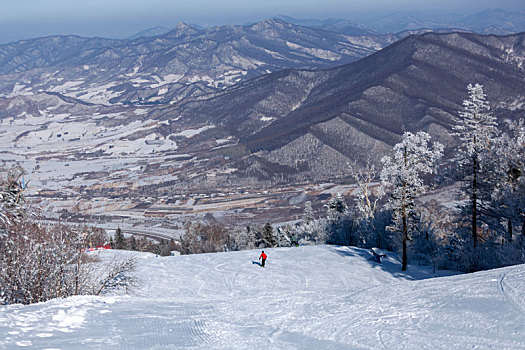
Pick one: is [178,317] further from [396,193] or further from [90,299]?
[396,193]

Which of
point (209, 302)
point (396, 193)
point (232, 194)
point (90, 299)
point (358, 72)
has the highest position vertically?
point (358, 72)

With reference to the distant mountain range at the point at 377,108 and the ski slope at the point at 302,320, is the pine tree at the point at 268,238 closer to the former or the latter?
the ski slope at the point at 302,320

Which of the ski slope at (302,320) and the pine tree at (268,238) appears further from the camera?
the pine tree at (268,238)

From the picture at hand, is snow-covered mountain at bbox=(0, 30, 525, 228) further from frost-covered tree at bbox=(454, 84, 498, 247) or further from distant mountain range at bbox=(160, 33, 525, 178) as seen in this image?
frost-covered tree at bbox=(454, 84, 498, 247)

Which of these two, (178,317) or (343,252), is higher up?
(178,317)

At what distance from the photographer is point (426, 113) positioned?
139125 millimetres

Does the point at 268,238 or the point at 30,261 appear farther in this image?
the point at 268,238

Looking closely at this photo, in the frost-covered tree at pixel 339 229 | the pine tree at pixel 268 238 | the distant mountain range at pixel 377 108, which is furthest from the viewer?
the distant mountain range at pixel 377 108

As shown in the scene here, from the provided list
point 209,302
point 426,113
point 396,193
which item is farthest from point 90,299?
point 426,113

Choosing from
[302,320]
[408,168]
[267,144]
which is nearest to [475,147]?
[408,168]

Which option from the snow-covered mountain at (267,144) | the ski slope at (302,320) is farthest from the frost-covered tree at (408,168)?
the snow-covered mountain at (267,144)

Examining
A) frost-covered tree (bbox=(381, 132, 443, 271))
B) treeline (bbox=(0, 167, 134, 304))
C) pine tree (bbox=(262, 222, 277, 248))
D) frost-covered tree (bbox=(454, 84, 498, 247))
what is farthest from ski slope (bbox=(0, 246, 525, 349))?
pine tree (bbox=(262, 222, 277, 248))

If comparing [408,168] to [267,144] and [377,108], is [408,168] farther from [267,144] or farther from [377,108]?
[377,108]

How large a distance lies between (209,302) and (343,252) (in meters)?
14.9
